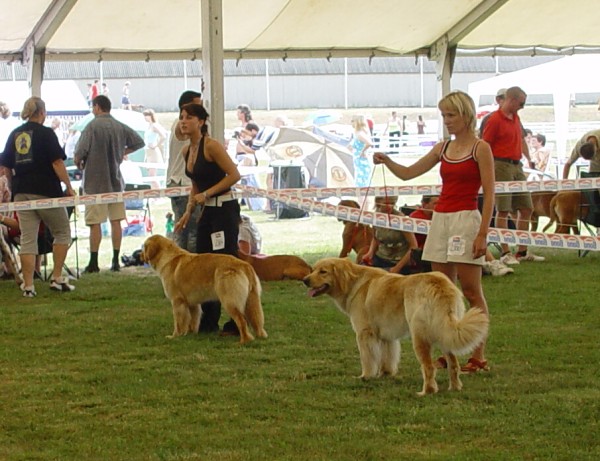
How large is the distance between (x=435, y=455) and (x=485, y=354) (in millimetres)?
2344

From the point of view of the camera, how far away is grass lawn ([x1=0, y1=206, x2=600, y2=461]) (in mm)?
4539

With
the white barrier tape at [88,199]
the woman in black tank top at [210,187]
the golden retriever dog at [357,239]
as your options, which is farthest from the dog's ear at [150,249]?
the golden retriever dog at [357,239]

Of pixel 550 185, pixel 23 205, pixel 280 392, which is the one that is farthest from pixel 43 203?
pixel 550 185

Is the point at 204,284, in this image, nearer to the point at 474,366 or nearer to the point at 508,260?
the point at 474,366

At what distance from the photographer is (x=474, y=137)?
574cm

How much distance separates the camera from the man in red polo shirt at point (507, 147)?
11047 millimetres

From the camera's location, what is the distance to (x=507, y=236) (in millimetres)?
8812

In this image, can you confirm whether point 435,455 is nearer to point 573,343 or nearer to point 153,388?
point 153,388

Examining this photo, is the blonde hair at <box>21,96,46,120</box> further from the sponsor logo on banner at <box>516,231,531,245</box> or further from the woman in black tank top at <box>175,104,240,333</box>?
the sponsor logo on banner at <box>516,231,531,245</box>

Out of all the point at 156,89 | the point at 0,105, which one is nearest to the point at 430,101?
the point at 156,89

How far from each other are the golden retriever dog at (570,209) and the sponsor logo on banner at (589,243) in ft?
12.5

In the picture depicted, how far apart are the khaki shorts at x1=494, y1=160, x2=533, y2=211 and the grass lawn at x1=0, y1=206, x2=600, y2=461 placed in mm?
2355

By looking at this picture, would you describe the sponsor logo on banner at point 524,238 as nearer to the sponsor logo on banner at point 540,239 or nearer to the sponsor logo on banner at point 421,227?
the sponsor logo on banner at point 540,239

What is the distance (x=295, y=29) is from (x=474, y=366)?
6.98m
